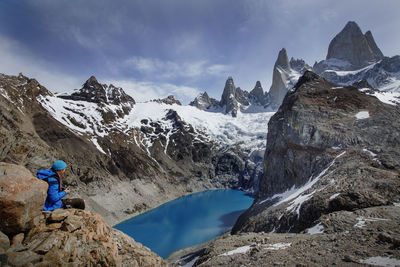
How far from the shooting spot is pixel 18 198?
5418 millimetres

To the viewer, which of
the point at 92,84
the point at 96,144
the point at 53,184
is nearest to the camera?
the point at 53,184

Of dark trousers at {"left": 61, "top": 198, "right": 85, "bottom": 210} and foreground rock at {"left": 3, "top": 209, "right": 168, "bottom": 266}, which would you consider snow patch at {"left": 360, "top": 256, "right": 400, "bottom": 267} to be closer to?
foreground rock at {"left": 3, "top": 209, "right": 168, "bottom": 266}

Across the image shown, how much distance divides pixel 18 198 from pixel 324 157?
3701 centimetres

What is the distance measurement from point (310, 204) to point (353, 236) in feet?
34.4

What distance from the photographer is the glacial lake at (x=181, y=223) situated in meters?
52.6

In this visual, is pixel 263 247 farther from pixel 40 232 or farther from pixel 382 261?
pixel 40 232

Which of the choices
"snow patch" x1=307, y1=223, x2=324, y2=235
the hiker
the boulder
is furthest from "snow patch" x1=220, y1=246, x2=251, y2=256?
the boulder

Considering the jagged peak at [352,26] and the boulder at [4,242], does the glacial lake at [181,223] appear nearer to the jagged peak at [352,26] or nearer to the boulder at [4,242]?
the boulder at [4,242]

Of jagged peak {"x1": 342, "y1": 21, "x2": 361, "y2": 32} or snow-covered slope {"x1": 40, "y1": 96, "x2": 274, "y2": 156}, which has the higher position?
jagged peak {"x1": 342, "y1": 21, "x2": 361, "y2": 32}

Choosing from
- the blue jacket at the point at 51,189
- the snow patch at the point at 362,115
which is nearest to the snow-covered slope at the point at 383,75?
the snow patch at the point at 362,115

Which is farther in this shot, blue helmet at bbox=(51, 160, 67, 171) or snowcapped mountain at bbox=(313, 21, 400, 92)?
snowcapped mountain at bbox=(313, 21, 400, 92)

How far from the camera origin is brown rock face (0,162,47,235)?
5254mm

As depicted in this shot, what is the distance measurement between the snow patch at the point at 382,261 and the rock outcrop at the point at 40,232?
8848mm

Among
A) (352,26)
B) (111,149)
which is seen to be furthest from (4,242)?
(352,26)
